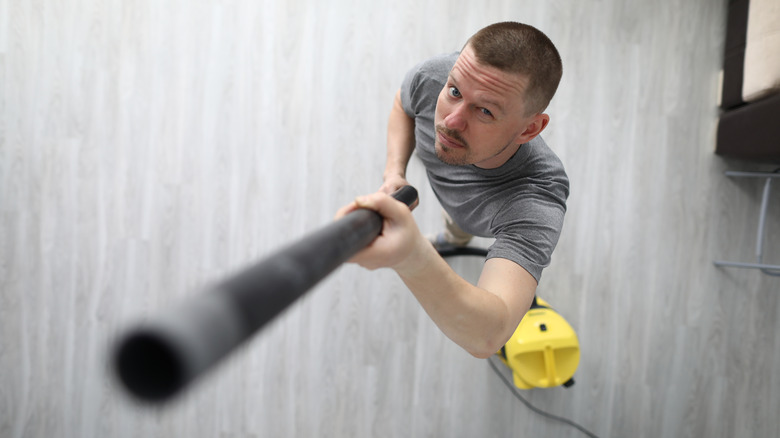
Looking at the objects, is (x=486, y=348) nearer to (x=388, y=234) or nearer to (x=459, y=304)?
(x=459, y=304)

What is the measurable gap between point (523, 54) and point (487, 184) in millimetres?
414

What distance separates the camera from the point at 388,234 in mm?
763

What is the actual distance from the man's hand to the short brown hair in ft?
1.97

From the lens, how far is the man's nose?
4.13 ft

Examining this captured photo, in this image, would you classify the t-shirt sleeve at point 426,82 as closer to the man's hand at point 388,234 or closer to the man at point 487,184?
the man at point 487,184

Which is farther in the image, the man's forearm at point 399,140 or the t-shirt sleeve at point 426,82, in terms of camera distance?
the man's forearm at point 399,140

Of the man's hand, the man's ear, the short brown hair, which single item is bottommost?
the man's hand

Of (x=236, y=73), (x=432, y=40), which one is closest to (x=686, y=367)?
(x=432, y=40)

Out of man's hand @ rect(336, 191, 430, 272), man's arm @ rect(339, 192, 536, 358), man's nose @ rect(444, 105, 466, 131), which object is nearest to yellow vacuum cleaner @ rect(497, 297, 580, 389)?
man's arm @ rect(339, 192, 536, 358)

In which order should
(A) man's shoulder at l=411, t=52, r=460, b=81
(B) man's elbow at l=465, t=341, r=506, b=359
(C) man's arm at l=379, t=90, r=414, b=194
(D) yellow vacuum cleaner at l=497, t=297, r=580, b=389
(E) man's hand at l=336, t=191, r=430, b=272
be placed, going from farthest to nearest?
(D) yellow vacuum cleaner at l=497, t=297, r=580, b=389, (C) man's arm at l=379, t=90, r=414, b=194, (A) man's shoulder at l=411, t=52, r=460, b=81, (B) man's elbow at l=465, t=341, r=506, b=359, (E) man's hand at l=336, t=191, r=430, b=272

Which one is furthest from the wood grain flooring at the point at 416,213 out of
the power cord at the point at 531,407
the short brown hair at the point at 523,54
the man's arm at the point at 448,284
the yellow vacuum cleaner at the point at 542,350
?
the man's arm at the point at 448,284

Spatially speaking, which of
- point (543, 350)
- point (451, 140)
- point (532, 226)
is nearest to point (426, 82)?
point (451, 140)

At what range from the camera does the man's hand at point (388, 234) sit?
74 centimetres

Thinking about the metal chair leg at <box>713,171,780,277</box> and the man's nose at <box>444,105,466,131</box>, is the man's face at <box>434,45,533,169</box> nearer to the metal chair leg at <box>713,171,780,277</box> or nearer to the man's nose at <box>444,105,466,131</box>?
the man's nose at <box>444,105,466,131</box>
